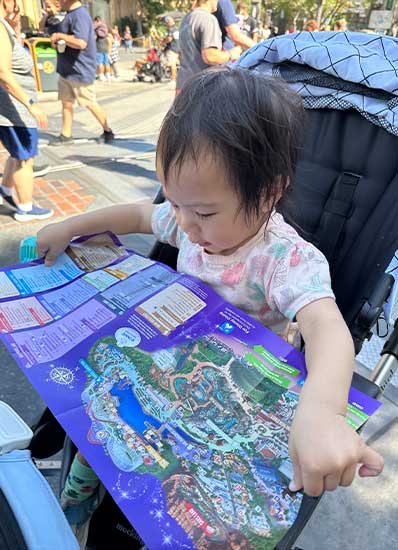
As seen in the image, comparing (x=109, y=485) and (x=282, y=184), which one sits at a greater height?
(x=282, y=184)

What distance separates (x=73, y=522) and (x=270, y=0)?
3468 cm

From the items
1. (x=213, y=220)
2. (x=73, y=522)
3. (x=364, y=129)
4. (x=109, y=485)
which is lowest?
(x=73, y=522)

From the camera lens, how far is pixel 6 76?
2.63m

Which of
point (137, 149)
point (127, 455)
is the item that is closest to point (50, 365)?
point (127, 455)

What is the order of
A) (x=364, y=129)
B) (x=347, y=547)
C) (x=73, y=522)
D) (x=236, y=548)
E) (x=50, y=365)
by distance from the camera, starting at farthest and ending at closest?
1. (x=347, y=547)
2. (x=364, y=129)
3. (x=73, y=522)
4. (x=50, y=365)
5. (x=236, y=548)

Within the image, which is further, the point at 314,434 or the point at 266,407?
the point at 266,407

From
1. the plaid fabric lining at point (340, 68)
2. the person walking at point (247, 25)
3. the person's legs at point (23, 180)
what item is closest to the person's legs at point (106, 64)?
the person walking at point (247, 25)

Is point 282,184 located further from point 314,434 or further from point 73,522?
point 73,522

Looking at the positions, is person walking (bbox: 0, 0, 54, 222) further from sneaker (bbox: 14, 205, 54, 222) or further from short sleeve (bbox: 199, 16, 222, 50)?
short sleeve (bbox: 199, 16, 222, 50)

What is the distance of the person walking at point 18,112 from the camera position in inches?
104

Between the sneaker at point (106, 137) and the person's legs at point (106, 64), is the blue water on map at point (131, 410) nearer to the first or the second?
the sneaker at point (106, 137)

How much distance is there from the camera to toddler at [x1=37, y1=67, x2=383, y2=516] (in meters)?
0.73

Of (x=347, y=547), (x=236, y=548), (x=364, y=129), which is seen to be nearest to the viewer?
(x=236, y=548)

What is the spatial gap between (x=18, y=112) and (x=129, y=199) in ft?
3.33
